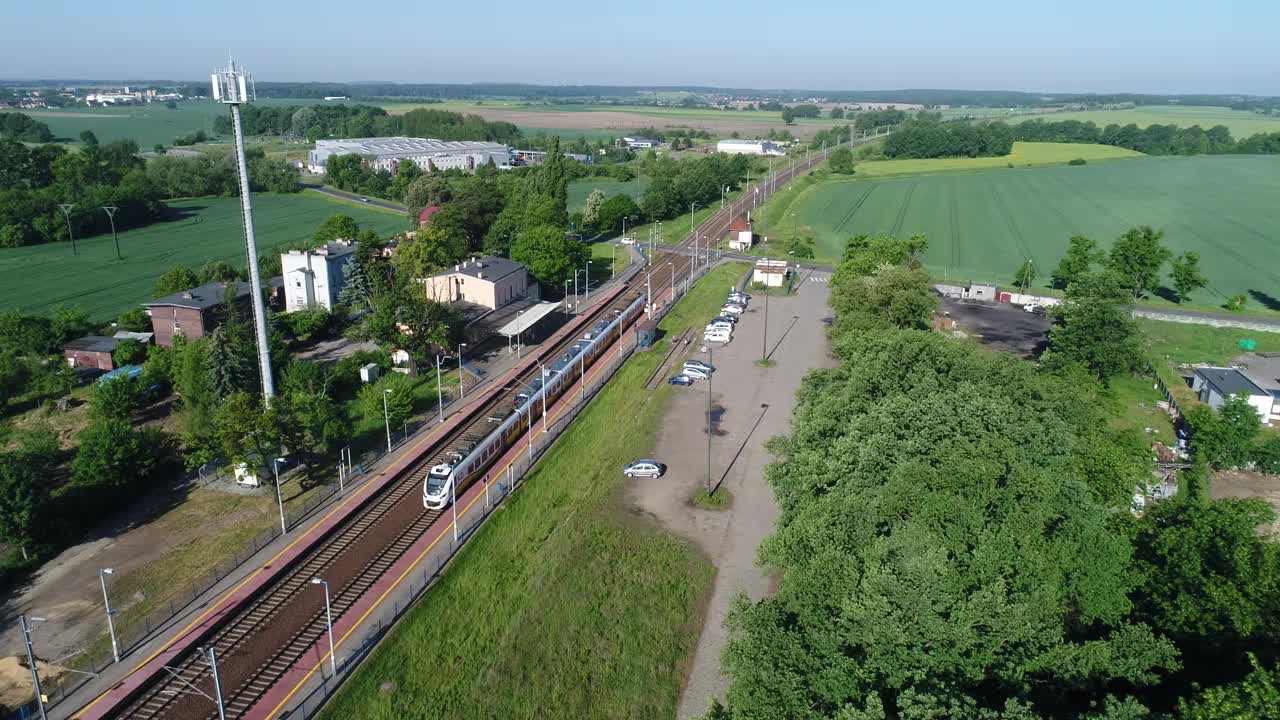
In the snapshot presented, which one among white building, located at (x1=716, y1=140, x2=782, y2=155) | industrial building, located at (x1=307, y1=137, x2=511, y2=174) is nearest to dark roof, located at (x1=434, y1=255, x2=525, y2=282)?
industrial building, located at (x1=307, y1=137, x2=511, y2=174)

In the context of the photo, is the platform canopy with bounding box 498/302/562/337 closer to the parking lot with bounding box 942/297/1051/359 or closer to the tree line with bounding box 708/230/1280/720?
the tree line with bounding box 708/230/1280/720

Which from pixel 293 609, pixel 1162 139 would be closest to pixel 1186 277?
pixel 293 609

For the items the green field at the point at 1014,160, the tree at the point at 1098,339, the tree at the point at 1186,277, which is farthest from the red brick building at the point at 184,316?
the green field at the point at 1014,160

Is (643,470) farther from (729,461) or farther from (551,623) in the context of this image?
(551,623)

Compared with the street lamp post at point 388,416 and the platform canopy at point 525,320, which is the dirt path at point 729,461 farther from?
the street lamp post at point 388,416

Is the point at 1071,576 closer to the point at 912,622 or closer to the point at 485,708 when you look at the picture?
the point at 912,622

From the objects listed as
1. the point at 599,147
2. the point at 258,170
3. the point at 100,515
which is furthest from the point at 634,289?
the point at 599,147

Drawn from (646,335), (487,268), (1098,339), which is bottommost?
(646,335)

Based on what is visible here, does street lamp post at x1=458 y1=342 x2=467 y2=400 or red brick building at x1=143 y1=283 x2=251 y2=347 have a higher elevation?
red brick building at x1=143 y1=283 x2=251 y2=347
